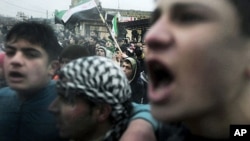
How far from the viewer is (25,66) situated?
2.06 meters

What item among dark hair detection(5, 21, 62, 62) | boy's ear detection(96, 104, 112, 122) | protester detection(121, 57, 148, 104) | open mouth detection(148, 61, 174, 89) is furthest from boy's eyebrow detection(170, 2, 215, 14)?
protester detection(121, 57, 148, 104)

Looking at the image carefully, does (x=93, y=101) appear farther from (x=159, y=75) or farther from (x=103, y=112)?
(x=159, y=75)

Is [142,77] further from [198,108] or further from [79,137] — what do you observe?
[198,108]

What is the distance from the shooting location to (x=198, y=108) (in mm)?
1062

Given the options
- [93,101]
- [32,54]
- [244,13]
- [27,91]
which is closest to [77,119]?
[93,101]

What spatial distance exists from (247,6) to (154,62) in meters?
0.36

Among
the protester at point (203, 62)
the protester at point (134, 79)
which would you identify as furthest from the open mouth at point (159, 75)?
the protester at point (134, 79)

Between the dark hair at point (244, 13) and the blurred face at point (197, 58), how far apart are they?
19mm

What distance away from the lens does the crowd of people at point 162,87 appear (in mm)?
1037

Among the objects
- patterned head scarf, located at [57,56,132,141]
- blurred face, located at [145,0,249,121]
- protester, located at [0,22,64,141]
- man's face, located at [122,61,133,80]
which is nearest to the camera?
blurred face, located at [145,0,249,121]

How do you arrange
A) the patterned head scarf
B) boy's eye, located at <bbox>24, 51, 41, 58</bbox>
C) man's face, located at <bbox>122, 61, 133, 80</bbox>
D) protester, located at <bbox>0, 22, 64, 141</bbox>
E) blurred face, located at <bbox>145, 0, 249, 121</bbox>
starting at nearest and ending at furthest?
1. blurred face, located at <bbox>145, 0, 249, 121</bbox>
2. the patterned head scarf
3. protester, located at <bbox>0, 22, 64, 141</bbox>
4. boy's eye, located at <bbox>24, 51, 41, 58</bbox>
5. man's face, located at <bbox>122, 61, 133, 80</bbox>

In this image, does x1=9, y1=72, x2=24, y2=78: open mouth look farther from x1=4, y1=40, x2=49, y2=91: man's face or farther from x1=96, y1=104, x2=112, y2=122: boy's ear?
x1=96, y1=104, x2=112, y2=122: boy's ear

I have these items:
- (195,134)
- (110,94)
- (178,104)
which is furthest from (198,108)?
(110,94)

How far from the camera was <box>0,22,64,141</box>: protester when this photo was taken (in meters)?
1.99
